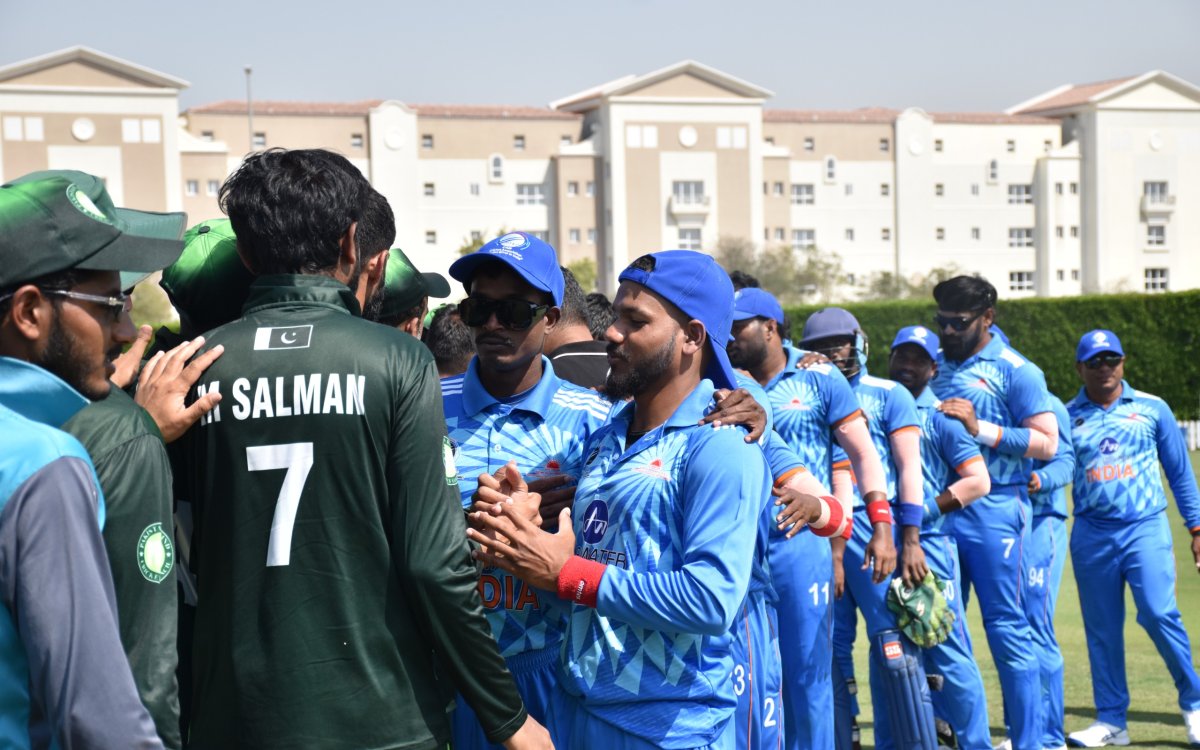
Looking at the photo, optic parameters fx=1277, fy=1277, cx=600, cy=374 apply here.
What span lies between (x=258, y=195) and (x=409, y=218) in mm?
79901

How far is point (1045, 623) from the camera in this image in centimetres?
739

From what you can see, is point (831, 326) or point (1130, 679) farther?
point (1130, 679)

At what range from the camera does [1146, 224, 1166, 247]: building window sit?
90250mm

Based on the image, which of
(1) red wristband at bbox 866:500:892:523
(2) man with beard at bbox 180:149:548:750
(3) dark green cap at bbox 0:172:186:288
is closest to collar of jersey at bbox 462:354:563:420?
(2) man with beard at bbox 180:149:548:750

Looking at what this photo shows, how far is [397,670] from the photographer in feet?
8.79

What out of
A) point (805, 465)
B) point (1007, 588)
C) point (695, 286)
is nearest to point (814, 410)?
point (805, 465)

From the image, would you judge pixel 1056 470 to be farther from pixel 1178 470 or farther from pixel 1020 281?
pixel 1020 281

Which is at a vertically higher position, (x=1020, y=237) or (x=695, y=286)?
(x=1020, y=237)

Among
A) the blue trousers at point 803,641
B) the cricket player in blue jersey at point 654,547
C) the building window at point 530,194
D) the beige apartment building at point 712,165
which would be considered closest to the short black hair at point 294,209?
the cricket player in blue jersey at point 654,547

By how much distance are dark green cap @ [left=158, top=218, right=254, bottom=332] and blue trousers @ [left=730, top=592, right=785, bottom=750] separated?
155 cm

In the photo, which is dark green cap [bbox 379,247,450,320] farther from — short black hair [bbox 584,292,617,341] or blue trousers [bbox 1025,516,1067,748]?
blue trousers [bbox 1025,516,1067,748]

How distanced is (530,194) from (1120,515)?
253ft

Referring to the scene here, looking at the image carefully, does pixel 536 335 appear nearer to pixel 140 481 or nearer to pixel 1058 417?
pixel 140 481

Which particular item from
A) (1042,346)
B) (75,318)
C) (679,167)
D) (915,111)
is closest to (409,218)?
(679,167)
